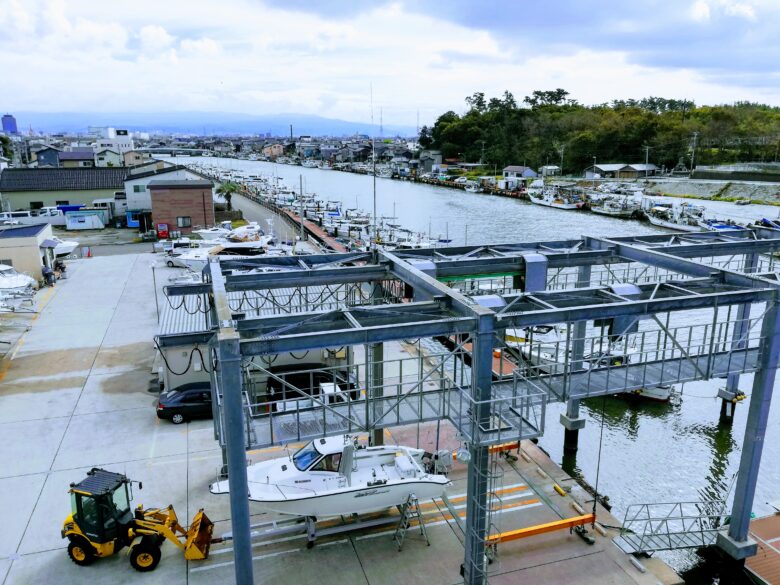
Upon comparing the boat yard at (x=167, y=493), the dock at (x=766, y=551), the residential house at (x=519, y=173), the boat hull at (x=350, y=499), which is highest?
the residential house at (x=519, y=173)

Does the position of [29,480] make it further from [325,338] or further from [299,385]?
[325,338]

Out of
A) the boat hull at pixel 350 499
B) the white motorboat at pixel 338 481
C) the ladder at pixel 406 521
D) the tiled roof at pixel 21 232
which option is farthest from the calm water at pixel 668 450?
the tiled roof at pixel 21 232

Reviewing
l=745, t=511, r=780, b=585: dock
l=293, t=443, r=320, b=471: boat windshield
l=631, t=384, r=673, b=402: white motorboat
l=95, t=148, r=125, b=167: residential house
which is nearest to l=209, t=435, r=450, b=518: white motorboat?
l=293, t=443, r=320, b=471: boat windshield

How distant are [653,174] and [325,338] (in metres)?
96.0

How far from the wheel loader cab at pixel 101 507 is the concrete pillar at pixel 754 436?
10.3 meters

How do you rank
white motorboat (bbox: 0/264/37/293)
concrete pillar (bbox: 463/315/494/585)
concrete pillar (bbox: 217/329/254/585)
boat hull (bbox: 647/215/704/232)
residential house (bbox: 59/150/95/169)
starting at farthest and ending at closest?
residential house (bbox: 59/150/95/169) < boat hull (bbox: 647/215/704/232) < white motorboat (bbox: 0/264/37/293) < concrete pillar (bbox: 463/315/494/585) < concrete pillar (bbox: 217/329/254/585)

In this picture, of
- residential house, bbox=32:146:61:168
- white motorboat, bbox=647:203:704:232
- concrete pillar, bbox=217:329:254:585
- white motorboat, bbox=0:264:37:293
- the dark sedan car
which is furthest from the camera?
residential house, bbox=32:146:61:168

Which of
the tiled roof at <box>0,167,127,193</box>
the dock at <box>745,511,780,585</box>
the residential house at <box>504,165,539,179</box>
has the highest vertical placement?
the tiled roof at <box>0,167,127,193</box>

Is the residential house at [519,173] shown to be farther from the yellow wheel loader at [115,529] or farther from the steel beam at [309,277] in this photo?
the yellow wheel loader at [115,529]

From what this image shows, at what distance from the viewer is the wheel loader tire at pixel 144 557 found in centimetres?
948

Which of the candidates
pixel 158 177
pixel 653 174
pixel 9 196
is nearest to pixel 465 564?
pixel 158 177

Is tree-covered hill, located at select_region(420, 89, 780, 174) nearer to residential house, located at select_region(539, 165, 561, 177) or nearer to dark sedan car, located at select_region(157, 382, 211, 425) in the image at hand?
residential house, located at select_region(539, 165, 561, 177)

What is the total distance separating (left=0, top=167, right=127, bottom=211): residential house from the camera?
50.0 metres

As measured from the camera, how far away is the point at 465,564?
29.9 ft
